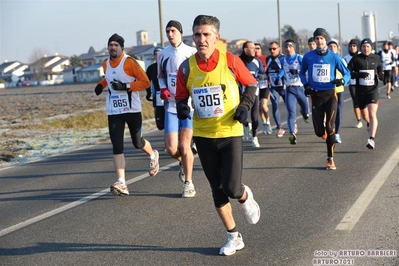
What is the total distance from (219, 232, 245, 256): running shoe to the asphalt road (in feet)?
0.17

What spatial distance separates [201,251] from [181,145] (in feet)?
8.18

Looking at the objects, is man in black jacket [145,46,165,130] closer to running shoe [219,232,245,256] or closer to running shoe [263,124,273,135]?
running shoe [263,124,273,135]

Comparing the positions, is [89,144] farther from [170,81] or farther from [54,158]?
[170,81]

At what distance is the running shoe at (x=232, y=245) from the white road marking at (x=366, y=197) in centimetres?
113

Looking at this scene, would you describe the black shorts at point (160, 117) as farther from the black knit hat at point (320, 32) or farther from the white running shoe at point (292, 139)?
the white running shoe at point (292, 139)

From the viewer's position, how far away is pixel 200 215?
7488 millimetres

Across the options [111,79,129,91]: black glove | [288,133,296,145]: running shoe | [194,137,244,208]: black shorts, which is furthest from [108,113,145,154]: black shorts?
[288,133,296,145]: running shoe

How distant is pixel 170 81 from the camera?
8891mm

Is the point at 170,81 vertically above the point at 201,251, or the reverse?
the point at 170,81

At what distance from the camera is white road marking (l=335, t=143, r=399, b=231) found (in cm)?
677

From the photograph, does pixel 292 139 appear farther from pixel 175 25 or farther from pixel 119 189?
pixel 119 189

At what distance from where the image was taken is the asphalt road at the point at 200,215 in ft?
19.5

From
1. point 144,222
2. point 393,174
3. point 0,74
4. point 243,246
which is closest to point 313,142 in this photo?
point 393,174

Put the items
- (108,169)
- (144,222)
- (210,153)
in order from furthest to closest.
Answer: (108,169) → (144,222) → (210,153)
